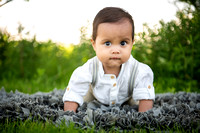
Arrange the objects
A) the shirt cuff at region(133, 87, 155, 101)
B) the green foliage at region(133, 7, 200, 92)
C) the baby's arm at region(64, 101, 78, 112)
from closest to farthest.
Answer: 1. the baby's arm at region(64, 101, 78, 112)
2. the shirt cuff at region(133, 87, 155, 101)
3. the green foliage at region(133, 7, 200, 92)

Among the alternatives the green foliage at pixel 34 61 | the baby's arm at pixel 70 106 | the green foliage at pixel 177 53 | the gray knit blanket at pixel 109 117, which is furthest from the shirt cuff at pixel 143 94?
the green foliage at pixel 34 61

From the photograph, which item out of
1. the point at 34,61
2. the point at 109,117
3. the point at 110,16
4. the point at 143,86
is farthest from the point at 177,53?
the point at 34,61

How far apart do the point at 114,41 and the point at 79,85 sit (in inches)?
23.8

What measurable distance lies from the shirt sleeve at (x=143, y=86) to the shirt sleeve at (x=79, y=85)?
1.69 feet

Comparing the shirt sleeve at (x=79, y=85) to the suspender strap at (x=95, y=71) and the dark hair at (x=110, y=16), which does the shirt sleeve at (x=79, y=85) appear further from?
the dark hair at (x=110, y=16)

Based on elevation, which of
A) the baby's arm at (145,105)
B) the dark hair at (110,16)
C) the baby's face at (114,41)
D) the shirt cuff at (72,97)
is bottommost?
the baby's arm at (145,105)

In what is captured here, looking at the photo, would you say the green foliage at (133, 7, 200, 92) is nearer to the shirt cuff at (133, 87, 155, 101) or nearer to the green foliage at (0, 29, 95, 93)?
the shirt cuff at (133, 87, 155, 101)

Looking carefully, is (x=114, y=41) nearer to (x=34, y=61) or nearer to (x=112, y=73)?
(x=112, y=73)

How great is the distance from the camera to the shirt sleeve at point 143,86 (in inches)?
91.0

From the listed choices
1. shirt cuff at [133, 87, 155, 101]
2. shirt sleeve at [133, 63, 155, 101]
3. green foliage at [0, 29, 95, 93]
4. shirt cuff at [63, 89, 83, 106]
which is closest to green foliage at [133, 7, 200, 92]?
shirt sleeve at [133, 63, 155, 101]

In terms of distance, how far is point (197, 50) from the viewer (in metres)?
3.65

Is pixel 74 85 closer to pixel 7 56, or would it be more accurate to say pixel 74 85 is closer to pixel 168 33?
pixel 168 33

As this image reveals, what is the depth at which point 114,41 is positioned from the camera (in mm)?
2113

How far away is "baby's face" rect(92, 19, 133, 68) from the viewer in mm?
2076
